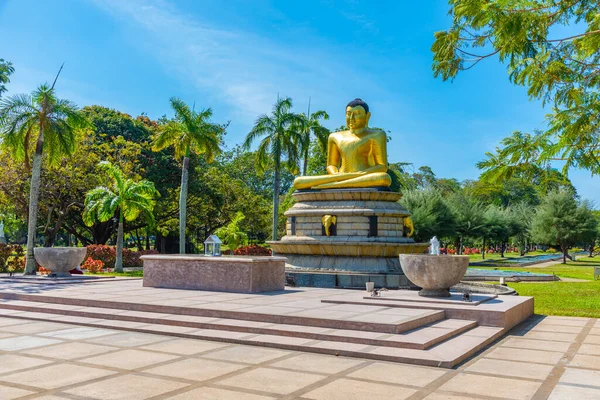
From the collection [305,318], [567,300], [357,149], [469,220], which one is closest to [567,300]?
[567,300]

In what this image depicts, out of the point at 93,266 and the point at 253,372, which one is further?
the point at 93,266

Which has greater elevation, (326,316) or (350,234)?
(350,234)

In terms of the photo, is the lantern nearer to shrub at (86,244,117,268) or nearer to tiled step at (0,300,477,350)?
tiled step at (0,300,477,350)

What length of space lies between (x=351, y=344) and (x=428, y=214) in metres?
29.0

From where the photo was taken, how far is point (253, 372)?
6.20 m

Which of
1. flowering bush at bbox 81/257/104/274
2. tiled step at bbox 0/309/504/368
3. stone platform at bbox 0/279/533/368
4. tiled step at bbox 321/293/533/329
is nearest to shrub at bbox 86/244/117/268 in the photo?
flowering bush at bbox 81/257/104/274

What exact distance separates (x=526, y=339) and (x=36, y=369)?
22.3ft

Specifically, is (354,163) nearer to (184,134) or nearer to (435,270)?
(435,270)

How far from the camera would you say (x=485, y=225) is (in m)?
44.9

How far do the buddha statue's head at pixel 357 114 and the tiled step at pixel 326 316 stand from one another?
908 cm

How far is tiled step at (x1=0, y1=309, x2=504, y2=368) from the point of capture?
6.81 meters

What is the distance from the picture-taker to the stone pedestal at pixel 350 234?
15469 millimetres

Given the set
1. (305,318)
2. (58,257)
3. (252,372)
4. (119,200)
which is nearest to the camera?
(252,372)

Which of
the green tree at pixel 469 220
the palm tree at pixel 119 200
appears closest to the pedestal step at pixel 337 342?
the palm tree at pixel 119 200
